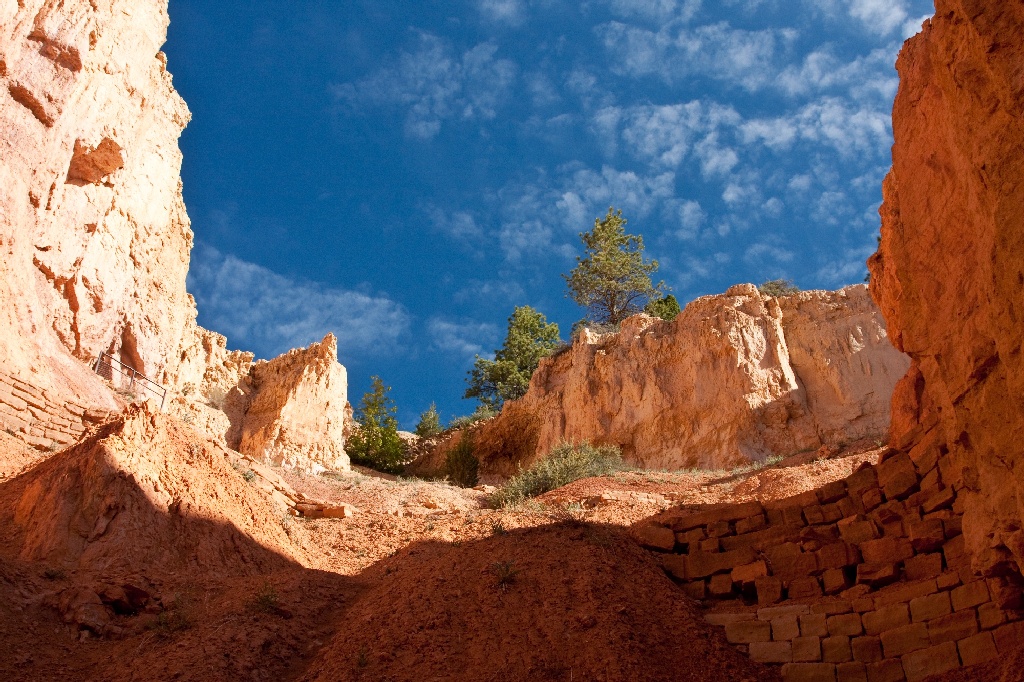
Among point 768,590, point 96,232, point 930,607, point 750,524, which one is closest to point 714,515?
point 750,524

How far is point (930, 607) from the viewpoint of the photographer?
24.0 ft

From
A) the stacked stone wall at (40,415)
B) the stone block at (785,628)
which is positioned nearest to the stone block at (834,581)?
the stone block at (785,628)

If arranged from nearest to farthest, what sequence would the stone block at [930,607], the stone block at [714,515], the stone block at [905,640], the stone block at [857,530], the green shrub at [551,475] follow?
1. the stone block at [905,640]
2. the stone block at [930,607]
3. the stone block at [857,530]
4. the stone block at [714,515]
5. the green shrub at [551,475]

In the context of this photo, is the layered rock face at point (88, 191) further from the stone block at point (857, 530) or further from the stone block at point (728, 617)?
the stone block at point (857, 530)

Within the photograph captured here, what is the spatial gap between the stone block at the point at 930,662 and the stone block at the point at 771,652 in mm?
1119

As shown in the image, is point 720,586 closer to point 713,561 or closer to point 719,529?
point 713,561

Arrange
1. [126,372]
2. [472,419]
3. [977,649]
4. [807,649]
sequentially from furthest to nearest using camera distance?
[472,419], [126,372], [807,649], [977,649]

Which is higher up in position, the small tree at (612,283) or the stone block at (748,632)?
the small tree at (612,283)

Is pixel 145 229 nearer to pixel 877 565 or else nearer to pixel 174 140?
pixel 174 140

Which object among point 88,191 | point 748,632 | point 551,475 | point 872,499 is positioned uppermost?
point 88,191

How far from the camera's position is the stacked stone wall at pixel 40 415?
13086 mm

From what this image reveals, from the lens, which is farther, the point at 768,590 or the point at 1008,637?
the point at 768,590

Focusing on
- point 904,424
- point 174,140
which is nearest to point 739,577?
point 904,424

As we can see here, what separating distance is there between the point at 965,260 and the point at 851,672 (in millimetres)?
4254
